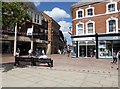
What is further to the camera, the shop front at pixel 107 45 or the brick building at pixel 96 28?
the brick building at pixel 96 28

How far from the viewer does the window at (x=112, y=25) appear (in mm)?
26053

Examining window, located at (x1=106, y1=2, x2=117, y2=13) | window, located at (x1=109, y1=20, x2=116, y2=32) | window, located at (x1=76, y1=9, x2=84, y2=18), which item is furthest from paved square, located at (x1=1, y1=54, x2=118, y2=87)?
→ window, located at (x1=76, y1=9, x2=84, y2=18)

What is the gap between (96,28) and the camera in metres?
27.9

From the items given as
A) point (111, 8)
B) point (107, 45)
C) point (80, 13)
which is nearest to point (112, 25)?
point (111, 8)

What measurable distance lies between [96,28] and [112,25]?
244cm

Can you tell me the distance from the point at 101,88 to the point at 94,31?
20.5 meters

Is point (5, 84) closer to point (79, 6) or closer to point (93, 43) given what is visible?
point (93, 43)

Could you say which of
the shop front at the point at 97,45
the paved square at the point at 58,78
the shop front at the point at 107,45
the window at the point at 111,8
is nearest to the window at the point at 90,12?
the window at the point at 111,8

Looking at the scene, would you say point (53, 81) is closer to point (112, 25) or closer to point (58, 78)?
point (58, 78)

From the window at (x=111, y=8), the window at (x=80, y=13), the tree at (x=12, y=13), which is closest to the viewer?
the tree at (x=12, y=13)

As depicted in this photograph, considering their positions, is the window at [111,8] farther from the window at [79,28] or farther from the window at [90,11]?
the window at [79,28]

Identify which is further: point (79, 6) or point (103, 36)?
point (79, 6)

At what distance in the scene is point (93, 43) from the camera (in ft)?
92.5

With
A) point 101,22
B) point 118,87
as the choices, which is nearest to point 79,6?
point 101,22
